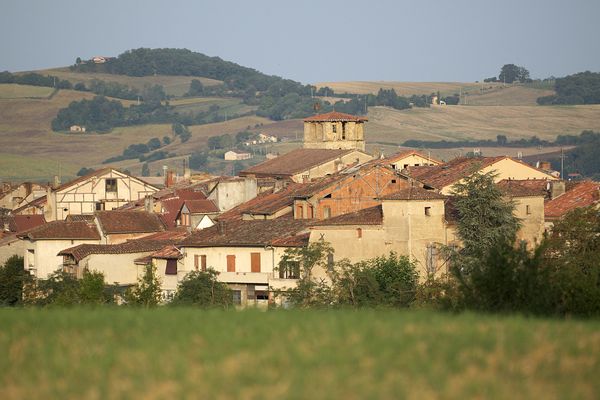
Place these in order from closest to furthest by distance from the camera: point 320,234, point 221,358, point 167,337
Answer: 1. point 221,358
2. point 167,337
3. point 320,234

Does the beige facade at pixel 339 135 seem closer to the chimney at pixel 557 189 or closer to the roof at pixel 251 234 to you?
the chimney at pixel 557 189

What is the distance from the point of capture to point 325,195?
68500mm

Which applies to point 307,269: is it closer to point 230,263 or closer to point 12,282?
point 230,263

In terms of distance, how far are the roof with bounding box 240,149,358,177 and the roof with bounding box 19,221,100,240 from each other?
680 inches

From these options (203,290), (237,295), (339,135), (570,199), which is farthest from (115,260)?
(339,135)

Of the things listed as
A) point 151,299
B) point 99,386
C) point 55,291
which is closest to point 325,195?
point 55,291

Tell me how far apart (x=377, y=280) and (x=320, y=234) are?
691 cm

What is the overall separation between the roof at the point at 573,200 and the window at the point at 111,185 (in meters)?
38.1

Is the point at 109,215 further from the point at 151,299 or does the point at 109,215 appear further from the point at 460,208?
the point at 151,299

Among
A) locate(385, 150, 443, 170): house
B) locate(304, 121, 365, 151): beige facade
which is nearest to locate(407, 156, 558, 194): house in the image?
locate(385, 150, 443, 170): house

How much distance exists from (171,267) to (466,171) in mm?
16054

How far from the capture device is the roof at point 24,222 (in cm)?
8939

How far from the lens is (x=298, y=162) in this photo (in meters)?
95.8

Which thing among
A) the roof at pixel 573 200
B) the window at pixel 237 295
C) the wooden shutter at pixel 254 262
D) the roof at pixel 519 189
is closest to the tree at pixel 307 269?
the wooden shutter at pixel 254 262
